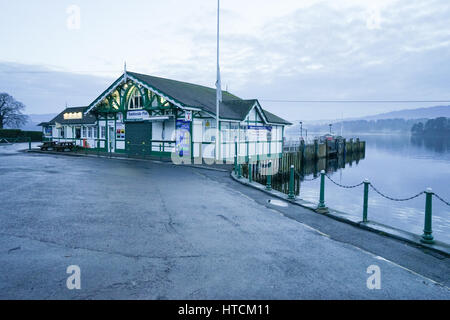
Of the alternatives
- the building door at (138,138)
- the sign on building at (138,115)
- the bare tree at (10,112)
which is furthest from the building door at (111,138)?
the bare tree at (10,112)

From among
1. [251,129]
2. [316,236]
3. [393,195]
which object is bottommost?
[393,195]

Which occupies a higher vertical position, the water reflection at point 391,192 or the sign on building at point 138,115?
the sign on building at point 138,115

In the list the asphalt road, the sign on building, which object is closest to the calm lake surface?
the asphalt road

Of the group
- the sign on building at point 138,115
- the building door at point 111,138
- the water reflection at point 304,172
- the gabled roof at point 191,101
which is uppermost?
the gabled roof at point 191,101

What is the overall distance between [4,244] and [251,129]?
22.3 m

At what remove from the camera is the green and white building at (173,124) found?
896 inches

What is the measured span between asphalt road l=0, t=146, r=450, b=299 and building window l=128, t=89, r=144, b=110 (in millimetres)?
16817

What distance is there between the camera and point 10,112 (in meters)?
73.2

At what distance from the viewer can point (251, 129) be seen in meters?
26.6

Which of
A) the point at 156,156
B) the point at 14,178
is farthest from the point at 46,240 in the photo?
the point at 156,156

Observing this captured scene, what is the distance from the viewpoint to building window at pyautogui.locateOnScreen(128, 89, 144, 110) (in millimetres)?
25867

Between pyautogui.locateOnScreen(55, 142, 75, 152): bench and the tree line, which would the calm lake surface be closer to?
pyautogui.locateOnScreen(55, 142, 75, 152): bench

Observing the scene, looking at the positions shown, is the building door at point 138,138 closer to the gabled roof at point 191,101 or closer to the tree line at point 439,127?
the gabled roof at point 191,101

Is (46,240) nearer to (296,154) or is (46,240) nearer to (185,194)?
(185,194)
